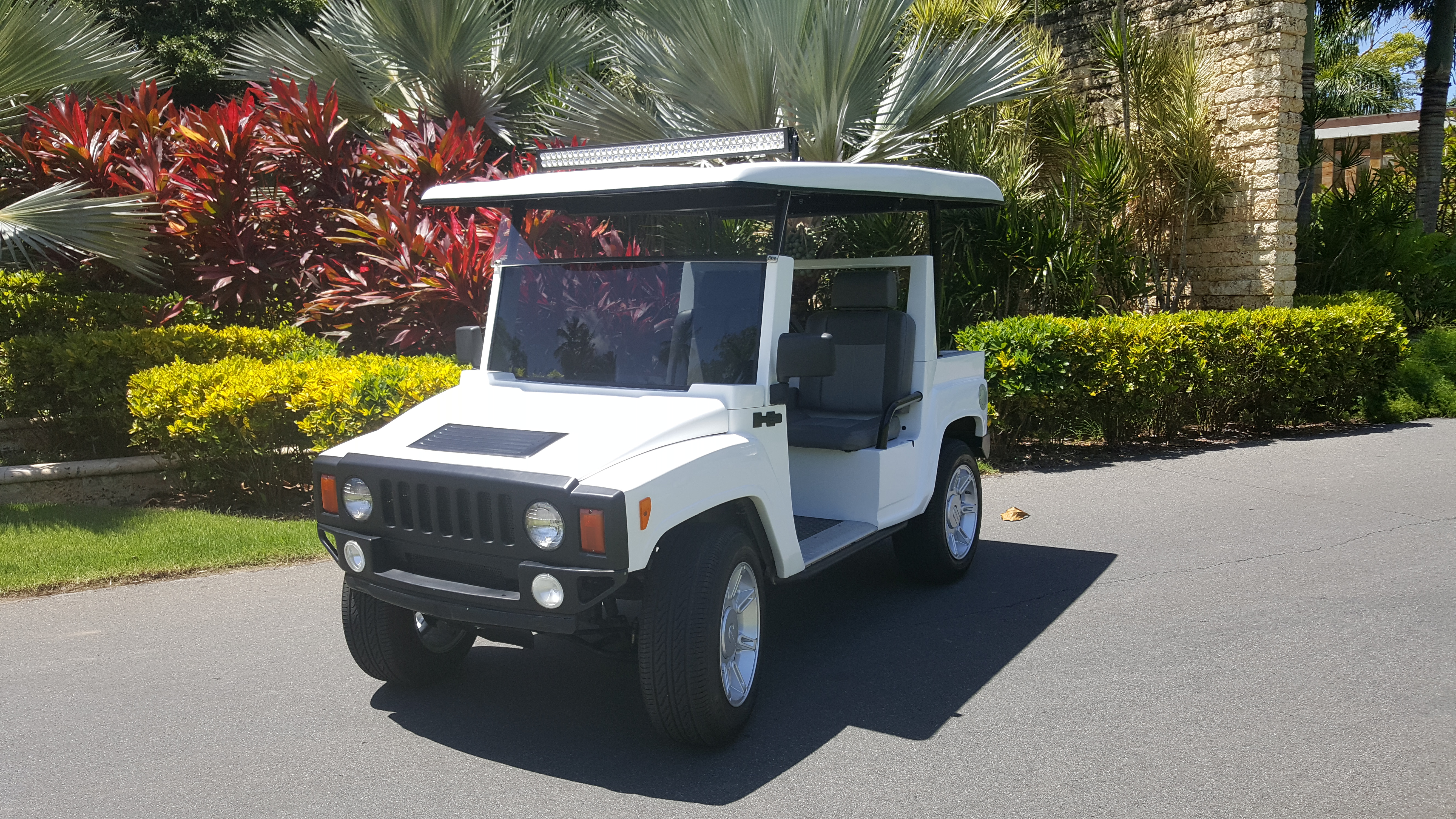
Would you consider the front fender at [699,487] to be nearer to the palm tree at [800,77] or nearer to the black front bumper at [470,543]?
the black front bumper at [470,543]

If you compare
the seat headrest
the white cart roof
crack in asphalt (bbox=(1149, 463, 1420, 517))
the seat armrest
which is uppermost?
the white cart roof

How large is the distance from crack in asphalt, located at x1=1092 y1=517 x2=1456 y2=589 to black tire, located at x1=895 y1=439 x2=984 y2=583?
31.2 inches

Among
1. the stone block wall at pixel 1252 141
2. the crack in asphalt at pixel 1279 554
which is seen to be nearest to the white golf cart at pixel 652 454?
the crack in asphalt at pixel 1279 554

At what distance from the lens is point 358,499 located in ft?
13.6

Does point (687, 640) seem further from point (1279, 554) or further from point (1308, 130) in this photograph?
point (1308, 130)

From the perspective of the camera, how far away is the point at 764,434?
448 cm

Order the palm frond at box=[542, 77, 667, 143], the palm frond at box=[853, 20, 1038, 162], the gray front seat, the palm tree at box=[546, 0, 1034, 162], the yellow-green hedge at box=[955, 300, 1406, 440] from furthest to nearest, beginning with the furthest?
the palm frond at box=[542, 77, 667, 143] < the palm frond at box=[853, 20, 1038, 162] < the palm tree at box=[546, 0, 1034, 162] < the yellow-green hedge at box=[955, 300, 1406, 440] < the gray front seat

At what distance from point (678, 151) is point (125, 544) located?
4296 mm

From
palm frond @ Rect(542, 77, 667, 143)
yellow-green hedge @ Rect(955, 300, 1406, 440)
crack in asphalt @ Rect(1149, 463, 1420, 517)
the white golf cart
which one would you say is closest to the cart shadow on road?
the white golf cart

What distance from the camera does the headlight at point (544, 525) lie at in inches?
145

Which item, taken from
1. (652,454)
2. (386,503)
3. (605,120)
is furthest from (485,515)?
(605,120)

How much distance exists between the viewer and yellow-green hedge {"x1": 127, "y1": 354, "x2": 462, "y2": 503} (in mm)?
7172

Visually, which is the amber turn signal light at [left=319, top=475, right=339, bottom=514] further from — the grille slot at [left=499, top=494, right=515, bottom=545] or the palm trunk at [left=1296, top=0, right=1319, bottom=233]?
the palm trunk at [left=1296, top=0, right=1319, bottom=233]

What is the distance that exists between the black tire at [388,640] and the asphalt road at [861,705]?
120 millimetres
